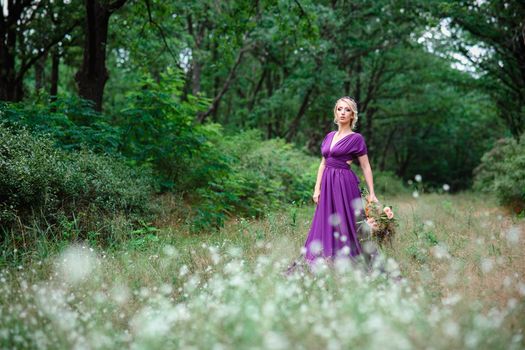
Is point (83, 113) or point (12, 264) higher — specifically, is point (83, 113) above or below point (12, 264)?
above

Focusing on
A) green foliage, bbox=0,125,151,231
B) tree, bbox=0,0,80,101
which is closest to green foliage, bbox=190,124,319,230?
green foliage, bbox=0,125,151,231

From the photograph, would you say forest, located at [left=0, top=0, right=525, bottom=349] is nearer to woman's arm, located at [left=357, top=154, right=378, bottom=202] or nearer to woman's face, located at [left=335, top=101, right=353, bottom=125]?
woman's arm, located at [left=357, top=154, right=378, bottom=202]

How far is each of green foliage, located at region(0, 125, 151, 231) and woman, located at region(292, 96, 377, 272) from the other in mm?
3172

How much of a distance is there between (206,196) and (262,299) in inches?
188

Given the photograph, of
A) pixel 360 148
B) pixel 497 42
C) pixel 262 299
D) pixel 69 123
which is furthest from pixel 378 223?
pixel 497 42

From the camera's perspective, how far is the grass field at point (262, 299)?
3127 millimetres

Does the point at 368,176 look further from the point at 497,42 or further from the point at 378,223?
the point at 497,42

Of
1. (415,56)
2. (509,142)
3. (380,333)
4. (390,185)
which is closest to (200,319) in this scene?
(380,333)

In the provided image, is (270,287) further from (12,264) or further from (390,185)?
(390,185)

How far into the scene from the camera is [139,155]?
29.3 feet

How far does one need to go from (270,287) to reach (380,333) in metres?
1.44

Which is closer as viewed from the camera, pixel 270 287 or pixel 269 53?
pixel 270 287

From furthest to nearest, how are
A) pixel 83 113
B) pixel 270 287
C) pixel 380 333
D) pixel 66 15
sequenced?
pixel 66 15, pixel 83 113, pixel 270 287, pixel 380 333

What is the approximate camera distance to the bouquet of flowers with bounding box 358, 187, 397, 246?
5590mm
